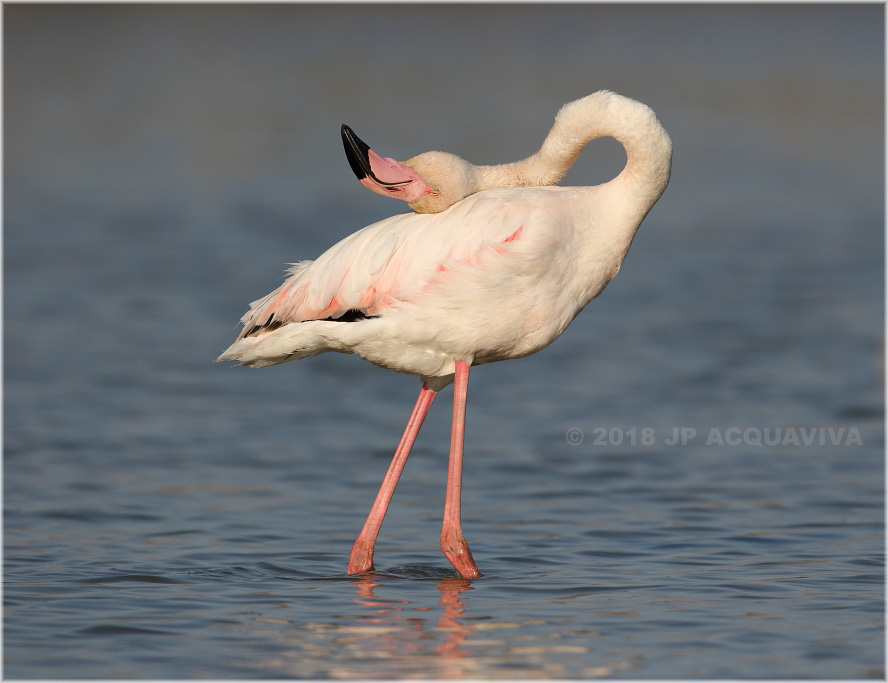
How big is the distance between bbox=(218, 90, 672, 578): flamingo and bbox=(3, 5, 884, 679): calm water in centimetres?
121

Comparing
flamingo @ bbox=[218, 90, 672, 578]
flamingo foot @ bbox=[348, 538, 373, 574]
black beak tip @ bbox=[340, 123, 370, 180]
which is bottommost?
flamingo foot @ bbox=[348, 538, 373, 574]

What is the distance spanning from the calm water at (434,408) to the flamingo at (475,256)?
121 cm

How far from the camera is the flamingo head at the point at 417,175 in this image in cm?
629

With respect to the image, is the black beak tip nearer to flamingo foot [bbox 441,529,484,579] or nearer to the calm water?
flamingo foot [bbox 441,529,484,579]

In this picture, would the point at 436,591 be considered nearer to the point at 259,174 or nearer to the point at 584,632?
the point at 584,632

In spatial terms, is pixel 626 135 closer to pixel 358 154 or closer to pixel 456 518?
pixel 358 154

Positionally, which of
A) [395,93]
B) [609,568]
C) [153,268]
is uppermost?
[395,93]

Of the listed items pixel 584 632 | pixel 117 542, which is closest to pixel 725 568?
pixel 584 632

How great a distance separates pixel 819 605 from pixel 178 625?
9.71 feet

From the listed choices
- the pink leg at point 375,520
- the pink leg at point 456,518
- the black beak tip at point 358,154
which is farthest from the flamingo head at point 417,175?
the pink leg at point 375,520

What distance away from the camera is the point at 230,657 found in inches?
221

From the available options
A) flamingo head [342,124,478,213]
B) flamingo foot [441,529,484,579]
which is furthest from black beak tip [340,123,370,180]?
flamingo foot [441,529,484,579]

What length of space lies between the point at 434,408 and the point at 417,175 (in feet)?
16.9

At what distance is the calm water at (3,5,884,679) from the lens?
602 cm
